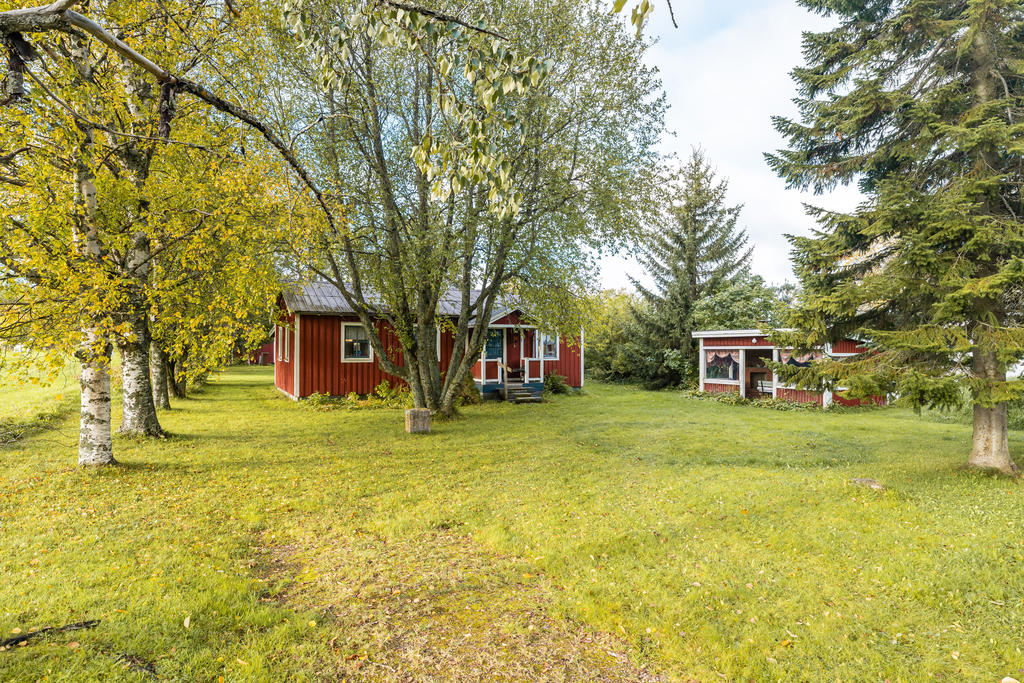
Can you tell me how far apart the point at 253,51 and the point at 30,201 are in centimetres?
513

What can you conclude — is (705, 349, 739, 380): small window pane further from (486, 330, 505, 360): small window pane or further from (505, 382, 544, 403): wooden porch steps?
(486, 330, 505, 360): small window pane

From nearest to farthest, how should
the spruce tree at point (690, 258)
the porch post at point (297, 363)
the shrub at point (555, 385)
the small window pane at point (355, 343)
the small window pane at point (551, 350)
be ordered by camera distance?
the porch post at point (297, 363)
the small window pane at point (355, 343)
the shrub at point (555, 385)
the small window pane at point (551, 350)
the spruce tree at point (690, 258)

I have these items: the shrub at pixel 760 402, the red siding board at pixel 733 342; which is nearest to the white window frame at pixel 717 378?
the red siding board at pixel 733 342

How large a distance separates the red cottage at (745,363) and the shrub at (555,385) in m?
5.46

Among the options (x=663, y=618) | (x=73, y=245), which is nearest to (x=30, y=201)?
(x=73, y=245)

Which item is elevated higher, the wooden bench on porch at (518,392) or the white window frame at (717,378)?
the white window frame at (717,378)

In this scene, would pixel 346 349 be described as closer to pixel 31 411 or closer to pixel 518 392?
pixel 518 392

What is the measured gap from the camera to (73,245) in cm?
643

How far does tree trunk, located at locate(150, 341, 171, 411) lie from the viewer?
13938mm

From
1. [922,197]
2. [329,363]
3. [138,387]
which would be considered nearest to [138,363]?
[138,387]

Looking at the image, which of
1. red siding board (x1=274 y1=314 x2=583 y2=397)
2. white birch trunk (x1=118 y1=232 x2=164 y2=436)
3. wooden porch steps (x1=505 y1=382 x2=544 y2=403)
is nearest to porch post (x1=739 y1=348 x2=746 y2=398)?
red siding board (x1=274 y1=314 x2=583 y2=397)

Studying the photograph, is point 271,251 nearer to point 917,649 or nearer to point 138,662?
point 138,662

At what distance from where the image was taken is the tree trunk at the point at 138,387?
29.2 feet

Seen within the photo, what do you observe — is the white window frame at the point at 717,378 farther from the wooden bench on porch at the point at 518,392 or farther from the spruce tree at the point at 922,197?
the spruce tree at the point at 922,197
